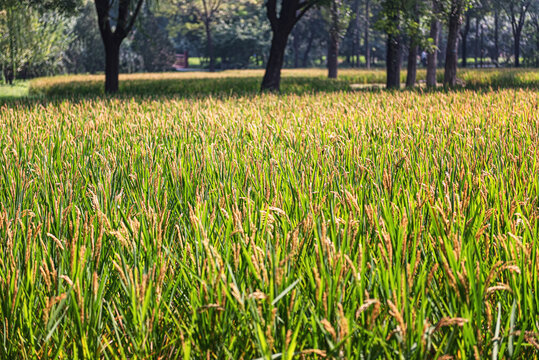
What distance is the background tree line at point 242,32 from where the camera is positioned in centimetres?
1739

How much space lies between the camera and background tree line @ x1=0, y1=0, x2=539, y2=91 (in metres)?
17.4

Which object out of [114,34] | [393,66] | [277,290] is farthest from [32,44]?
[277,290]

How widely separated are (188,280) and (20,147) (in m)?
3.56

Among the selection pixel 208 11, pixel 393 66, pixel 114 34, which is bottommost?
pixel 393 66

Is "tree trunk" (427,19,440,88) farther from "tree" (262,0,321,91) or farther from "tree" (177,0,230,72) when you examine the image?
"tree" (177,0,230,72)

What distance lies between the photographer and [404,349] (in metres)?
1.30

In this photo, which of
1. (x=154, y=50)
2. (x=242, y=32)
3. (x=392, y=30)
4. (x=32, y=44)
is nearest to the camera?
(x=392, y=30)

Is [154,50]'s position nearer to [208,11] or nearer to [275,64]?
[208,11]

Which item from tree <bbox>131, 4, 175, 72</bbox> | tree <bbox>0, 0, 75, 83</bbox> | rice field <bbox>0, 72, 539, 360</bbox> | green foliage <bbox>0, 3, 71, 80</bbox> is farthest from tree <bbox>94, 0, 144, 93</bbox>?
tree <bbox>131, 4, 175, 72</bbox>

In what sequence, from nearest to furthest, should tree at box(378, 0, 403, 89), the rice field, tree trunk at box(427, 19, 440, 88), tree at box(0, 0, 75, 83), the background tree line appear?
the rice field < tree at box(378, 0, 403, 89) < the background tree line < tree trunk at box(427, 19, 440, 88) < tree at box(0, 0, 75, 83)

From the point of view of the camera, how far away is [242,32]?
193 ft

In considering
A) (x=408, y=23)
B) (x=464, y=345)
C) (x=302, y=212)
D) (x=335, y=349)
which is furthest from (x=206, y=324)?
(x=408, y=23)

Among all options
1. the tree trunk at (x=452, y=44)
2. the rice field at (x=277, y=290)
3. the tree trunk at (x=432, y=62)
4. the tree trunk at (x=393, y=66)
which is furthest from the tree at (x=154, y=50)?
the rice field at (x=277, y=290)

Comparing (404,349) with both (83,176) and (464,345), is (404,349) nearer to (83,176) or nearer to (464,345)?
(464,345)
